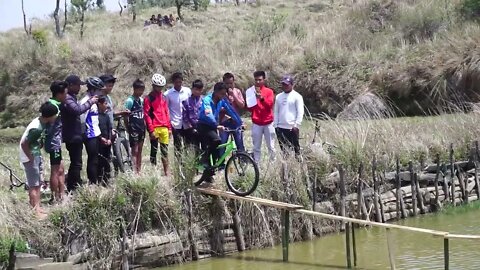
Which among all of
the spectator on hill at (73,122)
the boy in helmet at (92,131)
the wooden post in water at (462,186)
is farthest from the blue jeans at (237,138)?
the wooden post in water at (462,186)

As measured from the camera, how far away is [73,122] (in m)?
10.4

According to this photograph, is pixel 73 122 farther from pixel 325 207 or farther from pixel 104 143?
pixel 325 207

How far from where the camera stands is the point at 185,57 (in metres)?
28.3

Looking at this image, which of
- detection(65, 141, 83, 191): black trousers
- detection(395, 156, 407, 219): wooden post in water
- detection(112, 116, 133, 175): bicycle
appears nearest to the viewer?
detection(65, 141, 83, 191): black trousers

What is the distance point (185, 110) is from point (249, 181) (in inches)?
64.8

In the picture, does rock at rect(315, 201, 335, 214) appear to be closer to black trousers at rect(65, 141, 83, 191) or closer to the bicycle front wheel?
the bicycle front wheel


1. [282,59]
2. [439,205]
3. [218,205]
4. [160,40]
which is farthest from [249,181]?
[160,40]

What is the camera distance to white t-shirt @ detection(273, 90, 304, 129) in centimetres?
1261

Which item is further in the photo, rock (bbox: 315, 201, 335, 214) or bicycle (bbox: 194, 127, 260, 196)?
rock (bbox: 315, 201, 335, 214)

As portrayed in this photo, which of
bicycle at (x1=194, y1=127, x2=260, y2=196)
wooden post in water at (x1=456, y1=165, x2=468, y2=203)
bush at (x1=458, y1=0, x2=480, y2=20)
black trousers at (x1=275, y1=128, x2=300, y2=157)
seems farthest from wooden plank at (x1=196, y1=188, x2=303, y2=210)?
bush at (x1=458, y1=0, x2=480, y2=20)

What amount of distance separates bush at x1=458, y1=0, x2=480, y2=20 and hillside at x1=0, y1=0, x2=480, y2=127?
260 millimetres

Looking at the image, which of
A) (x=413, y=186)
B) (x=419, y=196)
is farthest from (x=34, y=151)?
(x=419, y=196)

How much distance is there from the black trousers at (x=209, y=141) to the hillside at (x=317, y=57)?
1075 centimetres

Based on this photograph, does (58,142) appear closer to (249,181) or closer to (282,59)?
(249,181)
